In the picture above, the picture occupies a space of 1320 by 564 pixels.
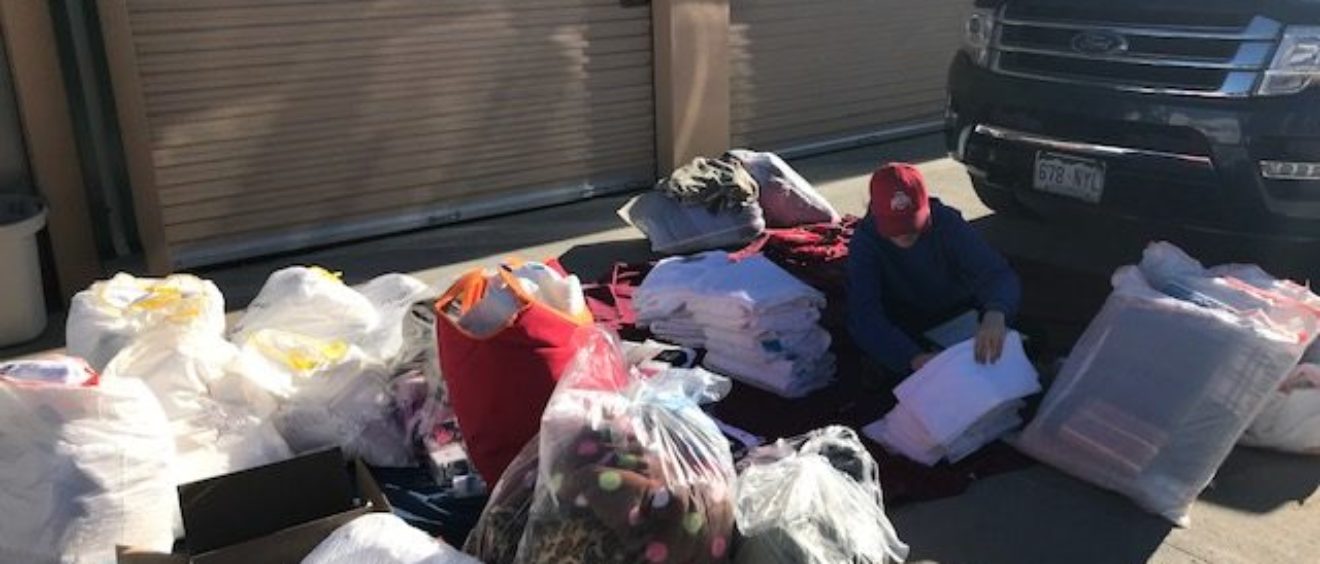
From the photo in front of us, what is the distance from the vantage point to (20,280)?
5.05 metres

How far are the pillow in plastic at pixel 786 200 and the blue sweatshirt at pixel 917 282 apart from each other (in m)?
2.09

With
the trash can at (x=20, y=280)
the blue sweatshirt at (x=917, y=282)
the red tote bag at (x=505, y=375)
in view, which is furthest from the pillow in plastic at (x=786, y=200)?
the trash can at (x=20, y=280)

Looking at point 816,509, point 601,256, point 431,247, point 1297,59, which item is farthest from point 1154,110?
point 431,247

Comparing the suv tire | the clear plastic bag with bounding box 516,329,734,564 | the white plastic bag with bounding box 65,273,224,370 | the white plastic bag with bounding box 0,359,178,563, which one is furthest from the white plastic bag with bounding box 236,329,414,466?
the suv tire

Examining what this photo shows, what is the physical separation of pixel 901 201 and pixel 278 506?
7.45 ft

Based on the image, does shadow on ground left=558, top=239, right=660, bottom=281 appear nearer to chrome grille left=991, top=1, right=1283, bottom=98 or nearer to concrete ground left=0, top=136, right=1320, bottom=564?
concrete ground left=0, top=136, right=1320, bottom=564

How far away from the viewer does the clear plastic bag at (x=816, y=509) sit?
113 inches

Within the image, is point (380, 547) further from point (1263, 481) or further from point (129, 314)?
point (1263, 481)

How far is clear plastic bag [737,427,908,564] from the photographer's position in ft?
9.44

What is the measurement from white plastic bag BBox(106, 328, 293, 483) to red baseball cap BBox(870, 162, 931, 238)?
2.18m

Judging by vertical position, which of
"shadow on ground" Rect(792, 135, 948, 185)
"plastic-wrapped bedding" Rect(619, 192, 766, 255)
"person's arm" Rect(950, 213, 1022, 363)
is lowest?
"shadow on ground" Rect(792, 135, 948, 185)

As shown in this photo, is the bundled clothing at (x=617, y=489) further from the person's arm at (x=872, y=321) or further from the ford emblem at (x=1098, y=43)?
the ford emblem at (x=1098, y=43)

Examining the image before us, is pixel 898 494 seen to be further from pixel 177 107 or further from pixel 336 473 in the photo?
pixel 177 107

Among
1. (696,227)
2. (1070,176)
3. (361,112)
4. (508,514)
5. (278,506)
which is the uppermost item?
(361,112)
